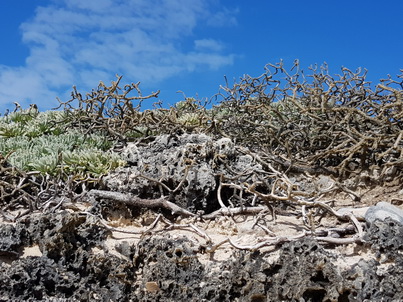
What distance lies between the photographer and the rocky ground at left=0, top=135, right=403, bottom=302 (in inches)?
122

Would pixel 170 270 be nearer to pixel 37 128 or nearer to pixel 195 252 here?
pixel 195 252

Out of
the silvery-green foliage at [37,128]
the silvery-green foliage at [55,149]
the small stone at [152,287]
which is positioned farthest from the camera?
the silvery-green foliage at [37,128]

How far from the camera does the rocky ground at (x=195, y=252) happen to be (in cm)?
310

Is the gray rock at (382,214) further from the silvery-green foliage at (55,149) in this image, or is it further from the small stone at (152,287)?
the silvery-green foliage at (55,149)

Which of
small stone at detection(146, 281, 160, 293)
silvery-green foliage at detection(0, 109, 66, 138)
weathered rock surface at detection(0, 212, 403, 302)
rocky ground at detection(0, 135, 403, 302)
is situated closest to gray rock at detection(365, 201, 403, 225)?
rocky ground at detection(0, 135, 403, 302)

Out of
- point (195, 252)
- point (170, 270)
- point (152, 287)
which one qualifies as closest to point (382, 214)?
point (195, 252)

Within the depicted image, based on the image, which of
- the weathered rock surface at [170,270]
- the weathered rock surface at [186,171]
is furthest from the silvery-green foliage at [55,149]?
the weathered rock surface at [170,270]

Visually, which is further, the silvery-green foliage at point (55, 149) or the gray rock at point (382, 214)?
the silvery-green foliage at point (55, 149)

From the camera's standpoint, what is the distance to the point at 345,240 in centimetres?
343

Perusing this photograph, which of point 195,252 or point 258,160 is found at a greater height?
point 258,160

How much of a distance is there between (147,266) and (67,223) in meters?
0.69

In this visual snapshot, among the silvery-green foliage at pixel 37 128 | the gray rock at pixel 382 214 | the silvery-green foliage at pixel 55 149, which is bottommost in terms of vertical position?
the gray rock at pixel 382 214

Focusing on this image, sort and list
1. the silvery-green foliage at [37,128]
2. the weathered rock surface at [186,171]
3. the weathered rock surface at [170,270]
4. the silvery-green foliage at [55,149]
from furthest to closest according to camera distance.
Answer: the silvery-green foliage at [37,128]
the silvery-green foliage at [55,149]
the weathered rock surface at [186,171]
the weathered rock surface at [170,270]

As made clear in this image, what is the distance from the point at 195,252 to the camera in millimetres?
3654
